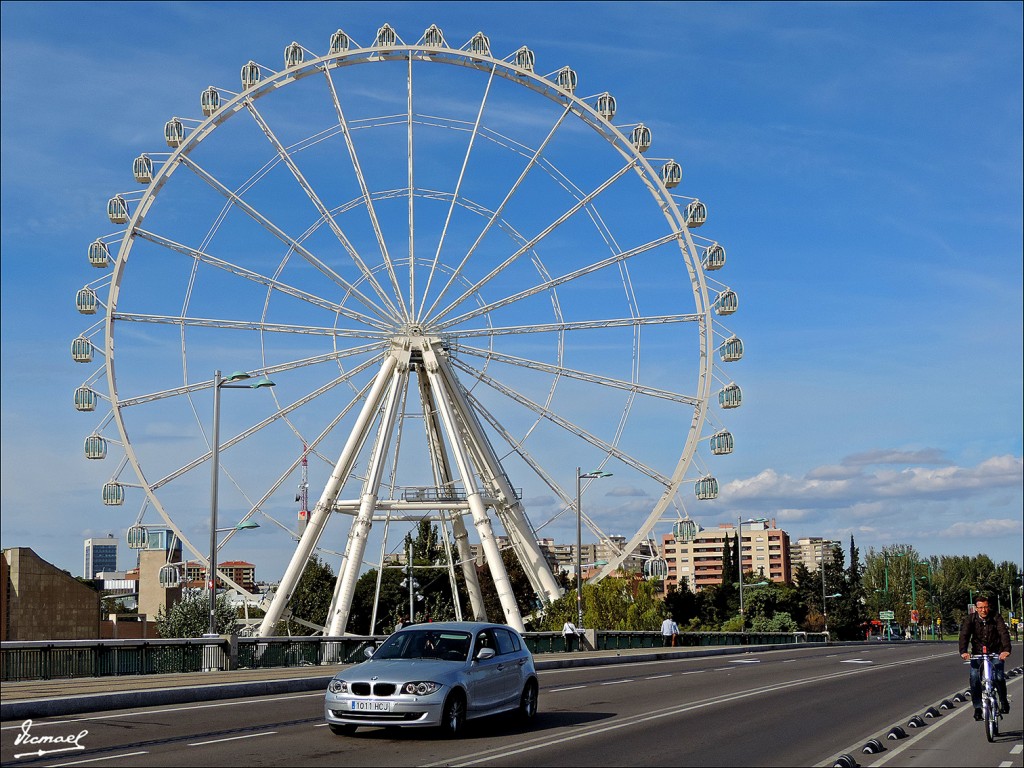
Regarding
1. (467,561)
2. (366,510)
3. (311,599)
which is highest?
(366,510)

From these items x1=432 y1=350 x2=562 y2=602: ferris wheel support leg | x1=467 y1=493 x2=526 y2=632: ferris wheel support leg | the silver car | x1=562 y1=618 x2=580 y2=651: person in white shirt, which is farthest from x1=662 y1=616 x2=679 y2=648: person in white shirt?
the silver car

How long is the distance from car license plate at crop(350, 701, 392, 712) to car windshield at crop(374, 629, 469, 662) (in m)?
1.31

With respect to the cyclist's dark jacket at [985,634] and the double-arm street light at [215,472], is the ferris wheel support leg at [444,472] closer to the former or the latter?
the double-arm street light at [215,472]

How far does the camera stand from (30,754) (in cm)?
1427

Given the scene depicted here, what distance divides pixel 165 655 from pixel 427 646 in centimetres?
1274

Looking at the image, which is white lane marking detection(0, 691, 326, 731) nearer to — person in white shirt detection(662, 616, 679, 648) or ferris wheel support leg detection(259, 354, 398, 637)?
ferris wheel support leg detection(259, 354, 398, 637)

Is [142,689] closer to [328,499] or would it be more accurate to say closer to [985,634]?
[985,634]

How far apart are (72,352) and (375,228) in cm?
1219

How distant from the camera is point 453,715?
16.1m

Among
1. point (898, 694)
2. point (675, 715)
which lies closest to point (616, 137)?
point (898, 694)

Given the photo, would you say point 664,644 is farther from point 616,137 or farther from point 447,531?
point 616,137

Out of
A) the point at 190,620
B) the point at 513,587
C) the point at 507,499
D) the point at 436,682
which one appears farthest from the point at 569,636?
the point at 513,587

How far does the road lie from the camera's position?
562 inches

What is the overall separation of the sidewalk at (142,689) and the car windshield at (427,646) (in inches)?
214
